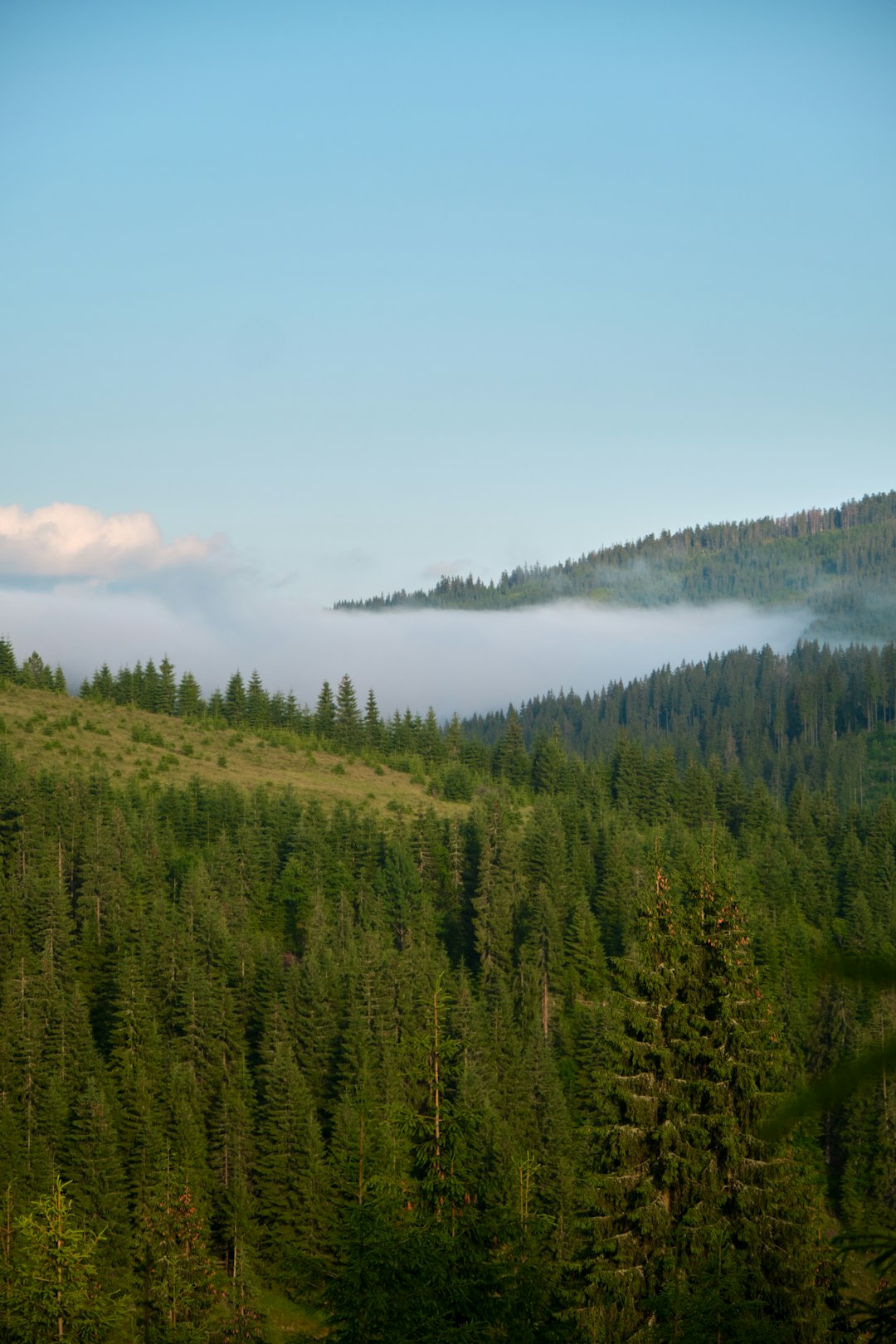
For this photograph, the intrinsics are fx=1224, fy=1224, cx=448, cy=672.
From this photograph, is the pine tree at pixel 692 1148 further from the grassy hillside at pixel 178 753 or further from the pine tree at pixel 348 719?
the pine tree at pixel 348 719

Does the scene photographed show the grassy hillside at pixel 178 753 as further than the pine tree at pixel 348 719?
No

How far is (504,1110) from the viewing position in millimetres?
73875

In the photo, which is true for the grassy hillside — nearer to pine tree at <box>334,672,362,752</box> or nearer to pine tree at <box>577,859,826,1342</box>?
pine tree at <box>334,672,362,752</box>

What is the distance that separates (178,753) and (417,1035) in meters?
127

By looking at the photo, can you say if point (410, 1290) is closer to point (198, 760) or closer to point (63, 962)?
point (63, 962)

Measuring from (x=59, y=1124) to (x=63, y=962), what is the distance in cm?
1861

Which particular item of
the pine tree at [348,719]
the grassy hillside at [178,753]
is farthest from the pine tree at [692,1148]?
the pine tree at [348,719]

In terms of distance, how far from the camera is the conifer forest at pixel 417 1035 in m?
22.1

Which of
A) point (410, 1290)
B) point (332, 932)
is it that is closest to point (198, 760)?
point (332, 932)

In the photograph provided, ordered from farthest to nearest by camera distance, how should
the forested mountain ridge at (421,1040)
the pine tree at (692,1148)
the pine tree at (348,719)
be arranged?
the pine tree at (348,719), the pine tree at (692,1148), the forested mountain ridge at (421,1040)

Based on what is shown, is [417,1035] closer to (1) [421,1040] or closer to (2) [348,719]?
(1) [421,1040]

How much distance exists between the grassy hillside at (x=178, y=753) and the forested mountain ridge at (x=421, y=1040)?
104 cm

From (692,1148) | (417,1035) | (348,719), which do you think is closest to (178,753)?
(348,719)

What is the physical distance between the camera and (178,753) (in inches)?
5797
